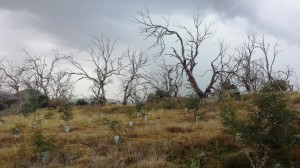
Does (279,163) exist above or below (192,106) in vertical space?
below

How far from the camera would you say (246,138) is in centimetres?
948

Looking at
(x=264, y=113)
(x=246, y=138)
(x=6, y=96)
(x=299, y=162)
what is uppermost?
(x=6, y=96)

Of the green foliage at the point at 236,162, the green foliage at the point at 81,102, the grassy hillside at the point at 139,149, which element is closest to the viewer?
the green foliage at the point at 236,162

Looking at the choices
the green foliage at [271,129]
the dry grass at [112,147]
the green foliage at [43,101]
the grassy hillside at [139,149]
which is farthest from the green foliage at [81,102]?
the green foliage at [271,129]

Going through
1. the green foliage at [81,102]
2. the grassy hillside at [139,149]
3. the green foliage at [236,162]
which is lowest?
the green foliage at [236,162]

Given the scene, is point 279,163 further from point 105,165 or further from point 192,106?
point 192,106

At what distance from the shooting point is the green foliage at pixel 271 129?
9.19m

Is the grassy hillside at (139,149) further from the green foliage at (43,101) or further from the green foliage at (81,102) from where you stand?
the green foliage at (81,102)

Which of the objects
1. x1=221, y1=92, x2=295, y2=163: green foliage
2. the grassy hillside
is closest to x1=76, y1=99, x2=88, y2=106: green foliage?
the grassy hillside

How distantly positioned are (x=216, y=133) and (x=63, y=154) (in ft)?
16.6

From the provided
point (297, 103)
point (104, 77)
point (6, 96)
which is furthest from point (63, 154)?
point (6, 96)

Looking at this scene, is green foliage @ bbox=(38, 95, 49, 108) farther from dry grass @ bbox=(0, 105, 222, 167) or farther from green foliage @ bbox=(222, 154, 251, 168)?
green foliage @ bbox=(222, 154, 251, 168)

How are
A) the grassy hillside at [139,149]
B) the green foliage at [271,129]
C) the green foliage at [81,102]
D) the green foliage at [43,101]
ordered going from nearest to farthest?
the green foliage at [271,129], the grassy hillside at [139,149], the green foliage at [43,101], the green foliage at [81,102]

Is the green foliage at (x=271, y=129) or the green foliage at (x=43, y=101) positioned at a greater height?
the green foliage at (x=43, y=101)
